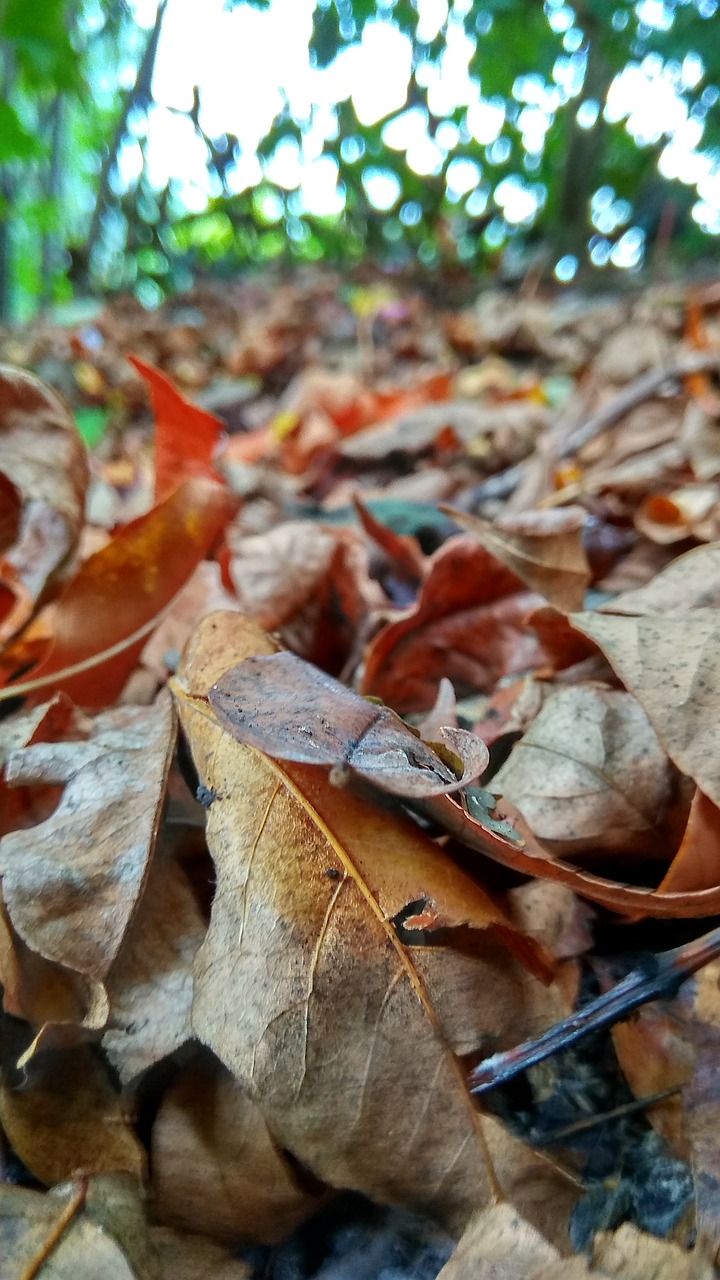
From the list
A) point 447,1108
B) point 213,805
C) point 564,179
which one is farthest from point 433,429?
point 564,179

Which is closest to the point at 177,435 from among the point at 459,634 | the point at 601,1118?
the point at 459,634

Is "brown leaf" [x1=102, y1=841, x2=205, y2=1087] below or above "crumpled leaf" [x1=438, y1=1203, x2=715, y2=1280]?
above

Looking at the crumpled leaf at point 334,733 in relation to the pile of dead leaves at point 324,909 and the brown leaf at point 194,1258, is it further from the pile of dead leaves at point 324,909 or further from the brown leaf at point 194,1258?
the brown leaf at point 194,1258

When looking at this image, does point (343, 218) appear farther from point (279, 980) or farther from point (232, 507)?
point (279, 980)

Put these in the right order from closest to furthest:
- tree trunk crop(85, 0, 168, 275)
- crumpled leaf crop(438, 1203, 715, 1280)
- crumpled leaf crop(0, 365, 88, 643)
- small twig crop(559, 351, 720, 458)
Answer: crumpled leaf crop(438, 1203, 715, 1280)
crumpled leaf crop(0, 365, 88, 643)
small twig crop(559, 351, 720, 458)
tree trunk crop(85, 0, 168, 275)

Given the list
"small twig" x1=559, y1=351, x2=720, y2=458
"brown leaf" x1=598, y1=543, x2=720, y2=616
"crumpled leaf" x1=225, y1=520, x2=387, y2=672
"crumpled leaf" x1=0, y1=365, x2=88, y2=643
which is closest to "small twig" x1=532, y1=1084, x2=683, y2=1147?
"brown leaf" x1=598, y1=543, x2=720, y2=616

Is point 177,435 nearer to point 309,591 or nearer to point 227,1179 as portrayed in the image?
point 309,591

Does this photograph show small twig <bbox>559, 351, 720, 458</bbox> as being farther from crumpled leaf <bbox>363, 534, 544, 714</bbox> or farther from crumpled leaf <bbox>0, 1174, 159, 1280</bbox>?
crumpled leaf <bbox>0, 1174, 159, 1280</bbox>

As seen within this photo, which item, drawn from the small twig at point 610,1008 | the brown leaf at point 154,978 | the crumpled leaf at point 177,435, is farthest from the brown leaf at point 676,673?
the crumpled leaf at point 177,435
